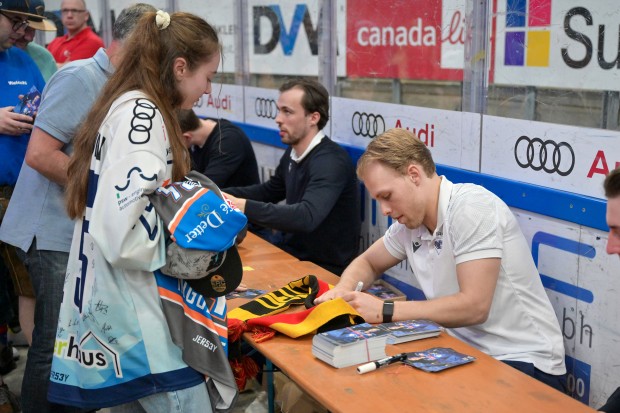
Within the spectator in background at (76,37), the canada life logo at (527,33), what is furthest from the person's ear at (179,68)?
the spectator in background at (76,37)

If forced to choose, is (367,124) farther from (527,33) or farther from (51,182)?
(51,182)

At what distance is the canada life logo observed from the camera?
107 inches

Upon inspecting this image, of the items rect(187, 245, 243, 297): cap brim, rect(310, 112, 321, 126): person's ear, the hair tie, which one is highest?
the hair tie

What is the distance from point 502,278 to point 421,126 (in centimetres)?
115

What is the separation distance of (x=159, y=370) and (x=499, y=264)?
114 cm

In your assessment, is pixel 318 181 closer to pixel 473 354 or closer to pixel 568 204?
pixel 568 204

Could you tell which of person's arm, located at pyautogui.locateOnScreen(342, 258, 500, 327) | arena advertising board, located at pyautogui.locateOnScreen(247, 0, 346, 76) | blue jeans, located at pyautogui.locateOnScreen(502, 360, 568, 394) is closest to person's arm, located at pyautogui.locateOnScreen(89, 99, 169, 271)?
person's arm, located at pyautogui.locateOnScreen(342, 258, 500, 327)

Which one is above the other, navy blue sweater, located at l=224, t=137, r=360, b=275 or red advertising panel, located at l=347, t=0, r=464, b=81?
red advertising panel, located at l=347, t=0, r=464, b=81

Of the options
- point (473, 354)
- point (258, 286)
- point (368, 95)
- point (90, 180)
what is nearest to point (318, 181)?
point (368, 95)

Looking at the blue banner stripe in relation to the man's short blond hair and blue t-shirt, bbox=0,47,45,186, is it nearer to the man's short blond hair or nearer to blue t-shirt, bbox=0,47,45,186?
the man's short blond hair

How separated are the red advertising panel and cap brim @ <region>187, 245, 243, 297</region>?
1.71 meters

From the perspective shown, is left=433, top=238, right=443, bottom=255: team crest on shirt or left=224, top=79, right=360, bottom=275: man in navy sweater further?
left=224, top=79, right=360, bottom=275: man in navy sweater

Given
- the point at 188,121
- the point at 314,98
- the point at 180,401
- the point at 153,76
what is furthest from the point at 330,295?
the point at 188,121

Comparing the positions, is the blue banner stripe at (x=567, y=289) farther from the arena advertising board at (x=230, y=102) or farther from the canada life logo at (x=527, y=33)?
the arena advertising board at (x=230, y=102)
